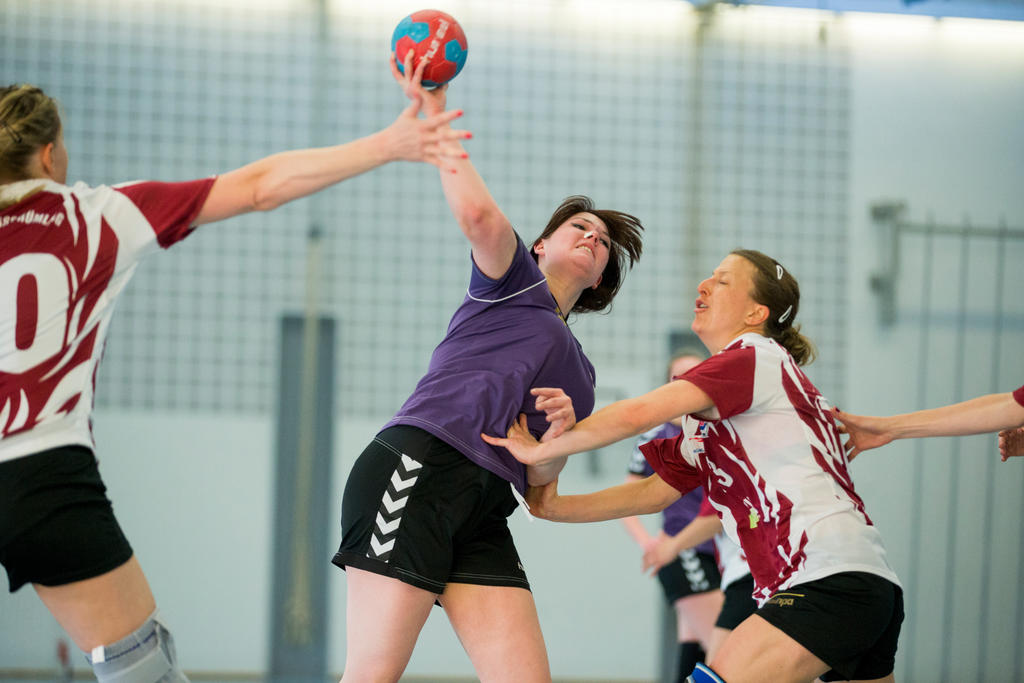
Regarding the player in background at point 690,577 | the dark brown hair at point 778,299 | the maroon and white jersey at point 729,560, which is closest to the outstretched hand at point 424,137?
the dark brown hair at point 778,299

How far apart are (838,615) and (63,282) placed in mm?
1677

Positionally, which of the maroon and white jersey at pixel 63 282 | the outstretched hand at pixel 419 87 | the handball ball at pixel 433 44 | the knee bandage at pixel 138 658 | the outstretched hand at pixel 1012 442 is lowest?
the knee bandage at pixel 138 658

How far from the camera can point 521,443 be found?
2178 mm

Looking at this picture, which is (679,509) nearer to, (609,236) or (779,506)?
(609,236)

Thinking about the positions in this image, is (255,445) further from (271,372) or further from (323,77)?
(323,77)

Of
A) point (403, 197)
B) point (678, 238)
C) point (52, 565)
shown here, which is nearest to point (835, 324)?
point (678, 238)

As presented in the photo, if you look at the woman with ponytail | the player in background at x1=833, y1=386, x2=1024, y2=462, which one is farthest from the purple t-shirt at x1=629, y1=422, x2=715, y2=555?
the woman with ponytail

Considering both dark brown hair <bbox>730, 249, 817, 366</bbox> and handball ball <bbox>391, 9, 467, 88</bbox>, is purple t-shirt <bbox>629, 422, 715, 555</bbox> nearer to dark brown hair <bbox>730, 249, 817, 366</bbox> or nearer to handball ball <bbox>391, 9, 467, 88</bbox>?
dark brown hair <bbox>730, 249, 817, 366</bbox>

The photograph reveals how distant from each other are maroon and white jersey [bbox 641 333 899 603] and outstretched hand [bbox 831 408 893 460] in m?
0.21

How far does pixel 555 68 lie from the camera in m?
5.90

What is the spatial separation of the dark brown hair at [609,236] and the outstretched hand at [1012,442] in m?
1.09

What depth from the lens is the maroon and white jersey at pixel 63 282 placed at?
1791mm

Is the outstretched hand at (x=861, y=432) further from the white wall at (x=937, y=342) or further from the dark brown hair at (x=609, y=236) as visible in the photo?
the white wall at (x=937, y=342)

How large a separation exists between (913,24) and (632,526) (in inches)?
153
